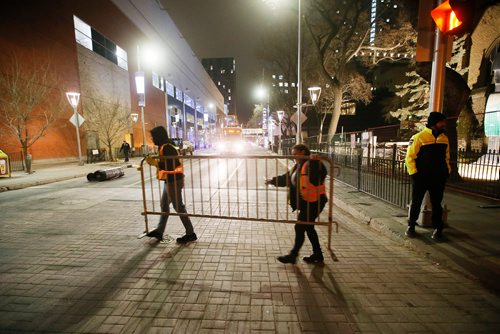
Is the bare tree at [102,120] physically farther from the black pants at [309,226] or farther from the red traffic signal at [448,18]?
the red traffic signal at [448,18]

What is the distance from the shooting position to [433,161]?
4430mm

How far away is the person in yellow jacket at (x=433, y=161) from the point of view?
4.43 metres

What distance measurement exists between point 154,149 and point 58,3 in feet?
63.6

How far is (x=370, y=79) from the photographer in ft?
162

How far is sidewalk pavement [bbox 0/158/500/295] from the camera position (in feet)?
12.4

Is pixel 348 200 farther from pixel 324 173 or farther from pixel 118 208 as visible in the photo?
pixel 118 208

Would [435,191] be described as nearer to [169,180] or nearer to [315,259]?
[315,259]

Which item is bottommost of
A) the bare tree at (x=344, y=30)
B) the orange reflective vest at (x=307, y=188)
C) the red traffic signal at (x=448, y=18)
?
the orange reflective vest at (x=307, y=188)

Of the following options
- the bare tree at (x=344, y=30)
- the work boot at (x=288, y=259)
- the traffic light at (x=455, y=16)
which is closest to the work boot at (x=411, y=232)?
the work boot at (x=288, y=259)

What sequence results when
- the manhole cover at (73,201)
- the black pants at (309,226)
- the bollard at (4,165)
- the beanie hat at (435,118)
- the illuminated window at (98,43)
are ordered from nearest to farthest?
1. the black pants at (309,226)
2. the beanie hat at (435,118)
3. the manhole cover at (73,201)
4. the bollard at (4,165)
5. the illuminated window at (98,43)

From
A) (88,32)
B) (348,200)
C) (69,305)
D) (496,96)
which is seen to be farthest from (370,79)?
(69,305)

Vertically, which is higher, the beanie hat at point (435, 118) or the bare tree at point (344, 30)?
the bare tree at point (344, 30)

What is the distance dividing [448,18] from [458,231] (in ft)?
12.1

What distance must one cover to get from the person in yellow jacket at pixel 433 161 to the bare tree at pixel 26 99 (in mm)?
18086
